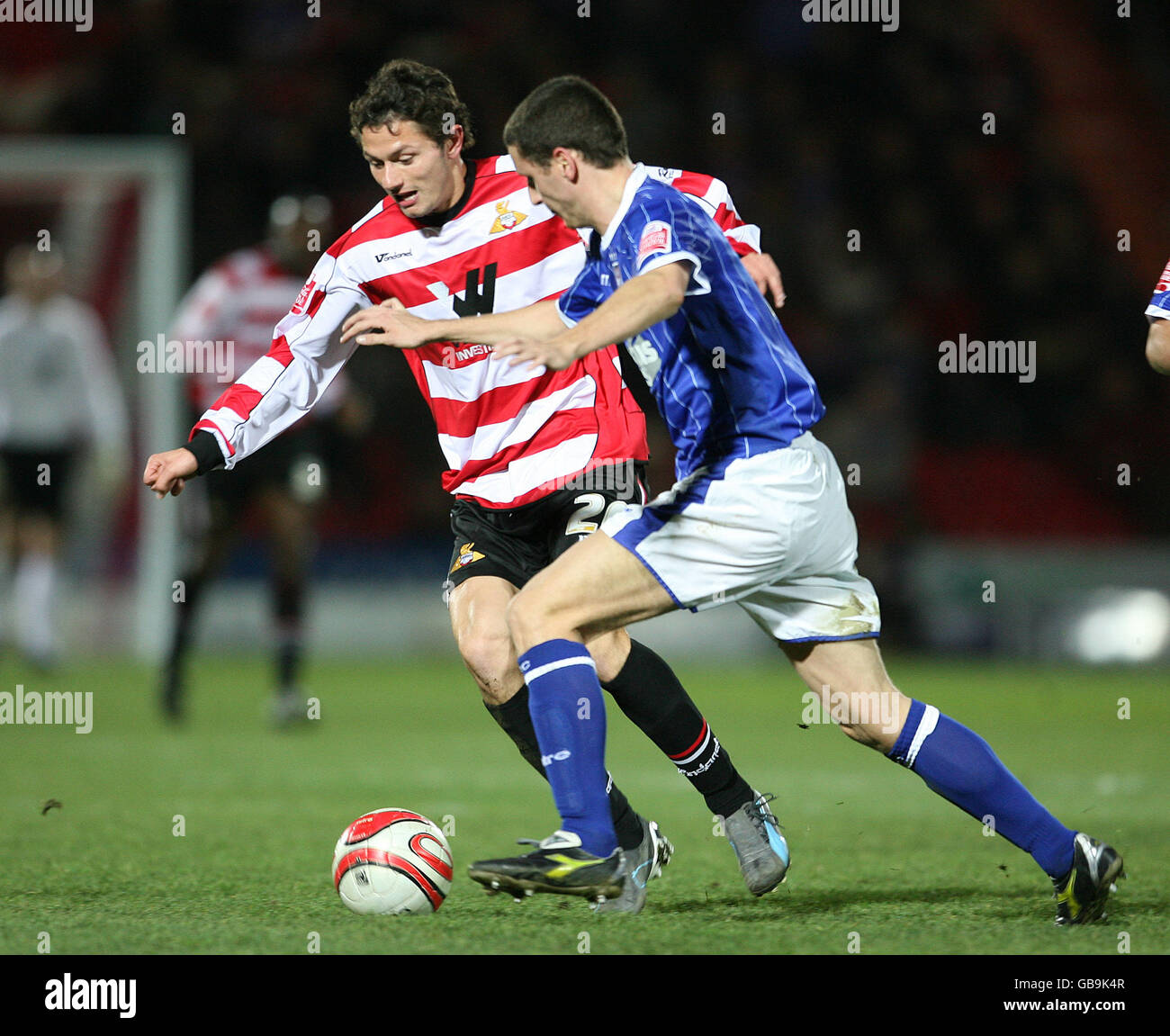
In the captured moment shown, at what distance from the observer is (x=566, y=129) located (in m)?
3.62

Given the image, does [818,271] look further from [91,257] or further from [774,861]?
[774,861]

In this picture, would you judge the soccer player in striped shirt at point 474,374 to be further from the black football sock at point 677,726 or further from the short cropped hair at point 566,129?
the short cropped hair at point 566,129

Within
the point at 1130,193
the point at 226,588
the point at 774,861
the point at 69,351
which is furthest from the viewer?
the point at 1130,193

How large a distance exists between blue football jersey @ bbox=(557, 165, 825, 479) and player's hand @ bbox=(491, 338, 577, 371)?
1.41 feet

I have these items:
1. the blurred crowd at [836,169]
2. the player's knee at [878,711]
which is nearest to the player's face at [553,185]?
the player's knee at [878,711]

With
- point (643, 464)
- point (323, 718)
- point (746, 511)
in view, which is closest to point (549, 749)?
point (746, 511)

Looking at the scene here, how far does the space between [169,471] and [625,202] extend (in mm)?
1365

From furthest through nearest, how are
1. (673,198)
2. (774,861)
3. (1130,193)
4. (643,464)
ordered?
(1130,193) < (643,464) < (774,861) < (673,198)

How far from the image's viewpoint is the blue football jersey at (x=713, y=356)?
364cm

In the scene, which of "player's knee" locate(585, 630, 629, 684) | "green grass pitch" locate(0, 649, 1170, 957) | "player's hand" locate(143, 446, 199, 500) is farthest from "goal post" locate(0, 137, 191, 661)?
"player's knee" locate(585, 630, 629, 684)

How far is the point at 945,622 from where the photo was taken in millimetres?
11992

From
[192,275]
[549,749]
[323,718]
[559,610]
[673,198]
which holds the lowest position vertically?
[323,718]

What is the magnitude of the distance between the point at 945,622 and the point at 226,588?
5.22m

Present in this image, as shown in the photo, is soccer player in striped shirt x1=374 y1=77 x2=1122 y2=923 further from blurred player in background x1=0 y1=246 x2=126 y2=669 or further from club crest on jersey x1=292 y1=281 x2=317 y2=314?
blurred player in background x1=0 y1=246 x2=126 y2=669
